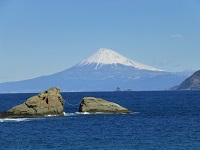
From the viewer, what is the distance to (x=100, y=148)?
5244 cm

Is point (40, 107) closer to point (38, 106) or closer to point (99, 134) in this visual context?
point (38, 106)

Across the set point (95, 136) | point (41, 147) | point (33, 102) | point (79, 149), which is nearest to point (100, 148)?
→ point (79, 149)

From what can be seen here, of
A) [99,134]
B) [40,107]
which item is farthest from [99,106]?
[99,134]

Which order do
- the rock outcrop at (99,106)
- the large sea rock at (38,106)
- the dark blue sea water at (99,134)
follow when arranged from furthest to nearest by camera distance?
1. the rock outcrop at (99,106)
2. the large sea rock at (38,106)
3. the dark blue sea water at (99,134)

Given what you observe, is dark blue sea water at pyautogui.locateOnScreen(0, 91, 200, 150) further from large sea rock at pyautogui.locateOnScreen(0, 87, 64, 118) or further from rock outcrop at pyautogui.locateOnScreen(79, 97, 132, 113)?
rock outcrop at pyautogui.locateOnScreen(79, 97, 132, 113)

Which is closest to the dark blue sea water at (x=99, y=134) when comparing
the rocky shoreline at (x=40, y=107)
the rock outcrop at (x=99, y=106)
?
the rocky shoreline at (x=40, y=107)

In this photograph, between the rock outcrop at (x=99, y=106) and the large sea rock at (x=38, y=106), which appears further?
the rock outcrop at (x=99, y=106)

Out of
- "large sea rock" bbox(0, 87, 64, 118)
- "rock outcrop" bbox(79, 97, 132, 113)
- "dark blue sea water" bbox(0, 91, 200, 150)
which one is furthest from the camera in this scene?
"rock outcrop" bbox(79, 97, 132, 113)

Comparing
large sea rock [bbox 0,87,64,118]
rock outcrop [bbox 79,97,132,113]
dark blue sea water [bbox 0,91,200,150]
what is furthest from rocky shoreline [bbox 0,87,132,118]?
rock outcrop [bbox 79,97,132,113]

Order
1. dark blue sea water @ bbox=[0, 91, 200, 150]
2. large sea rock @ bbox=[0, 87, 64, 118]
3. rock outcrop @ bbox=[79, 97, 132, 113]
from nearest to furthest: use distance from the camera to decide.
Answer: dark blue sea water @ bbox=[0, 91, 200, 150]
large sea rock @ bbox=[0, 87, 64, 118]
rock outcrop @ bbox=[79, 97, 132, 113]

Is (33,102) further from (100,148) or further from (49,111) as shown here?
(100,148)

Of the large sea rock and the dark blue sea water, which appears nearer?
the dark blue sea water

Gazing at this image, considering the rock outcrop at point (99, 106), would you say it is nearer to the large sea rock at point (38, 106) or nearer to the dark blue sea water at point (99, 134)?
the large sea rock at point (38, 106)

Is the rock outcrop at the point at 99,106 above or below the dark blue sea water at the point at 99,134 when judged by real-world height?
above
